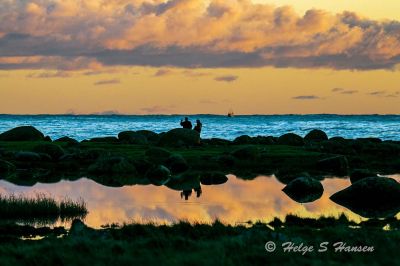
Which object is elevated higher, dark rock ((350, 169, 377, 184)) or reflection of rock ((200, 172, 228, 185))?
dark rock ((350, 169, 377, 184))

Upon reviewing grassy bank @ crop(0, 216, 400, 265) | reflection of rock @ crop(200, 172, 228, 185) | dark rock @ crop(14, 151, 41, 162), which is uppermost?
grassy bank @ crop(0, 216, 400, 265)

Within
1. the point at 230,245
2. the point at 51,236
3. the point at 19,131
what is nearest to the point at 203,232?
the point at 230,245

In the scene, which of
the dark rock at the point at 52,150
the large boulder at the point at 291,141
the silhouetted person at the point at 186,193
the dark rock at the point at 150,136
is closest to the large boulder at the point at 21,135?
the dark rock at the point at 150,136

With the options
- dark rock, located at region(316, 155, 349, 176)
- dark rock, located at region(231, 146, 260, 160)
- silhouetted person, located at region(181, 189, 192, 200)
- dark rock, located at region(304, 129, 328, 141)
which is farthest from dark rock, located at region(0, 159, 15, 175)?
dark rock, located at region(304, 129, 328, 141)

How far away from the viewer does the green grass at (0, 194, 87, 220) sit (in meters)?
20.5

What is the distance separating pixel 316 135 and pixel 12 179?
41.3 metres

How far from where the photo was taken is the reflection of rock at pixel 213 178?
103 ft

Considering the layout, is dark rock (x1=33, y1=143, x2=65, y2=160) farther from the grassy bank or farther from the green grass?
the grassy bank

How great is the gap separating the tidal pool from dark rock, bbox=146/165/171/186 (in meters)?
3.12

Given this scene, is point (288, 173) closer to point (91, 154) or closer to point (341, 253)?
point (91, 154)

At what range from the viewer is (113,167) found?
35312 millimetres

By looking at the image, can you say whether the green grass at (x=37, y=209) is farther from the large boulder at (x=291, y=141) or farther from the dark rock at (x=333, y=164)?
the large boulder at (x=291, y=141)

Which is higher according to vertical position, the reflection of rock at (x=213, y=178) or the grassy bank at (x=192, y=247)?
the grassy bank at (x=192, y=247)

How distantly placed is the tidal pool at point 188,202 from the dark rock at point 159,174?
10.3ft
